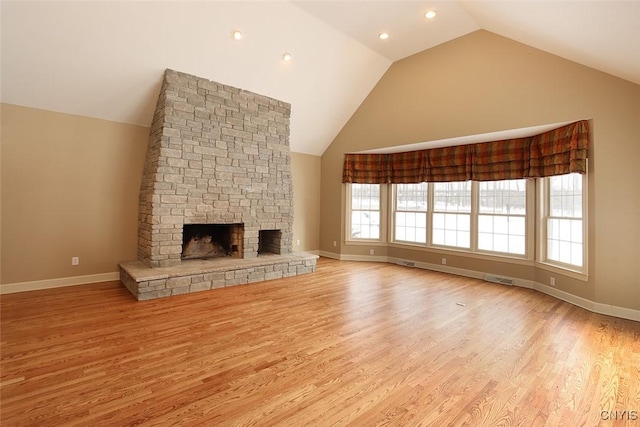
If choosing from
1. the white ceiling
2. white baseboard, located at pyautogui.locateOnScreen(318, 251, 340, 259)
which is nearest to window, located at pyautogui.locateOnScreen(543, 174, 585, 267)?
the white ceiling

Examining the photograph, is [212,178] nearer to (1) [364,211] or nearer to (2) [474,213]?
(1) [364,211]

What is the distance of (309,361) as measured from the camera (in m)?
2.37

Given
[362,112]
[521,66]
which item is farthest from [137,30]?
[521,66]

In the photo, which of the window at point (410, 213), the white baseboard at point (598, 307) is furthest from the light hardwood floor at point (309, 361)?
the window at point (410, 213)

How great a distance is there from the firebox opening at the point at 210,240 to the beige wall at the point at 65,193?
78cm

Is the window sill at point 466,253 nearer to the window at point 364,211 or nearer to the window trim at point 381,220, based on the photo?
the window trim at point 381,220

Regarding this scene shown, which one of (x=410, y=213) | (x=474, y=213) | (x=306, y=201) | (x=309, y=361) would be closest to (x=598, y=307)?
(x=474, y=213)

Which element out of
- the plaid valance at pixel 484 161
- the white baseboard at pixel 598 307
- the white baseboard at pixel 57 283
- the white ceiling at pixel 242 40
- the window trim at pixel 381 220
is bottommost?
the white baseboard at pixel 598 307

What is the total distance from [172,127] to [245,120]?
1174 millimetres

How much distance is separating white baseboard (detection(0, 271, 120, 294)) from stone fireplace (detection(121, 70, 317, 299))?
1.63ft

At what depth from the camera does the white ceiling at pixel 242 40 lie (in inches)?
121

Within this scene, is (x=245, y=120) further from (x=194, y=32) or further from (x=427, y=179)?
(x=427, y=179)

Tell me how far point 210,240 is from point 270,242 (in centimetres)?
108

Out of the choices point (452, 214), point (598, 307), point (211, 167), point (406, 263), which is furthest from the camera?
point (406, 263)
